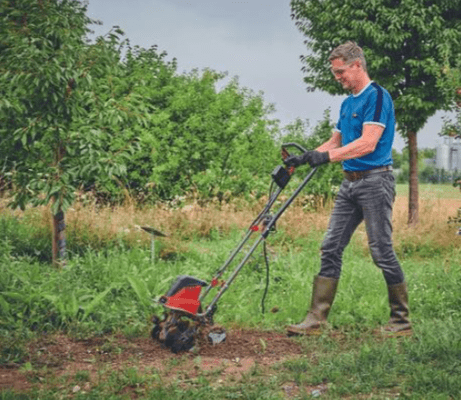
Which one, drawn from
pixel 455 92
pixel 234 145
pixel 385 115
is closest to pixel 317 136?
pixel 234 145

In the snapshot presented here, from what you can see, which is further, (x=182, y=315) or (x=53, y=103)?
(x=53, y=103)

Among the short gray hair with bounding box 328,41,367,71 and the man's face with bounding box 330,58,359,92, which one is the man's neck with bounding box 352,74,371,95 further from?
the short gray hair with bounding box 328,41,367,71

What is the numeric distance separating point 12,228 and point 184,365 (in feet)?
16.8

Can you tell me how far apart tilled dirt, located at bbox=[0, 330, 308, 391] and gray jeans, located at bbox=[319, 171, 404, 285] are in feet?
2.69

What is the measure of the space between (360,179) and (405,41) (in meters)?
9.63

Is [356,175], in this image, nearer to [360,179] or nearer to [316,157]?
[360,179]

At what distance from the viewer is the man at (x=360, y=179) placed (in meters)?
5.45

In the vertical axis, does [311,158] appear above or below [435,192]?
above

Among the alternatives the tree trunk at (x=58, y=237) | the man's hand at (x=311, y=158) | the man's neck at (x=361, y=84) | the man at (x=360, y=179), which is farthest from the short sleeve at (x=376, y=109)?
the tree trunk at (x=58, y=237)

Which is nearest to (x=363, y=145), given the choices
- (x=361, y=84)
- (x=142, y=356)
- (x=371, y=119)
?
(x=371, y=119)

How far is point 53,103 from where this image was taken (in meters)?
7.82

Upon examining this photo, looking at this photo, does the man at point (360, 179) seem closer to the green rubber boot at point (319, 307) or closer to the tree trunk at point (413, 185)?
the green rubber boot at point (319, 307)

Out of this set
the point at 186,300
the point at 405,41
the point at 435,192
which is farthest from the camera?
the point at 435,192

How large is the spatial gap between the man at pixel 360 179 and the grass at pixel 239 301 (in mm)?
307
